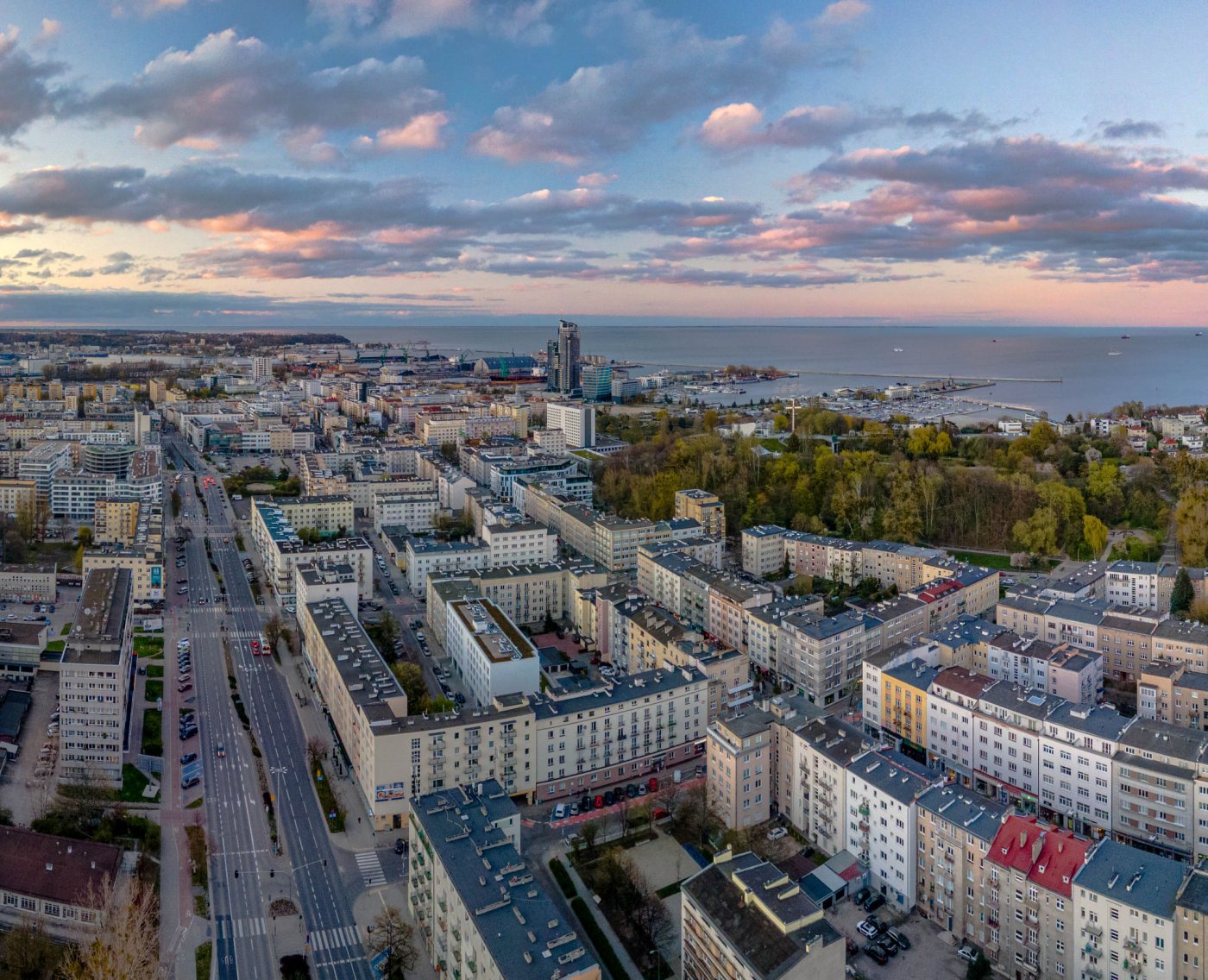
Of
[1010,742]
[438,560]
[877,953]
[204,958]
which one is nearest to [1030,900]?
[877,953]

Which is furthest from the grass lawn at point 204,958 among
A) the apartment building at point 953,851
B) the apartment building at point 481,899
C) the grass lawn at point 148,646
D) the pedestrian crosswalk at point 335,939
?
the grass lawn at point 148,646

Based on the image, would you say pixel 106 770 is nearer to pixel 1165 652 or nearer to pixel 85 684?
pixel 85 684

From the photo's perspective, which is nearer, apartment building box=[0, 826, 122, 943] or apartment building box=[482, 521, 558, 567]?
apartment building box=[0, 826, 122, 943]

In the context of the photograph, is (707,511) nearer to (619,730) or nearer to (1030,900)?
(619,730)

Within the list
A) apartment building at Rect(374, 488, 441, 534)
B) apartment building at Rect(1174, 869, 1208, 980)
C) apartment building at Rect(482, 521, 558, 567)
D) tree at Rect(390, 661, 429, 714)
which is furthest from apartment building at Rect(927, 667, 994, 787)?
apartment building at Rect(374, 488, 441, 534)

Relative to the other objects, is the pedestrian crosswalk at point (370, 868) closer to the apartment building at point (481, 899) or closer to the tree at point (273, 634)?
the apartment building at point (481, 899)

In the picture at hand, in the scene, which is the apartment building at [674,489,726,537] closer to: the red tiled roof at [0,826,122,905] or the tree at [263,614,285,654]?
the tree at [263,614,285,654]

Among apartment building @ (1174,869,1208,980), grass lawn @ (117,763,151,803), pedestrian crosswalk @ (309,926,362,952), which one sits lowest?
pedestrian crosswalk @ (309,926,362,952)
